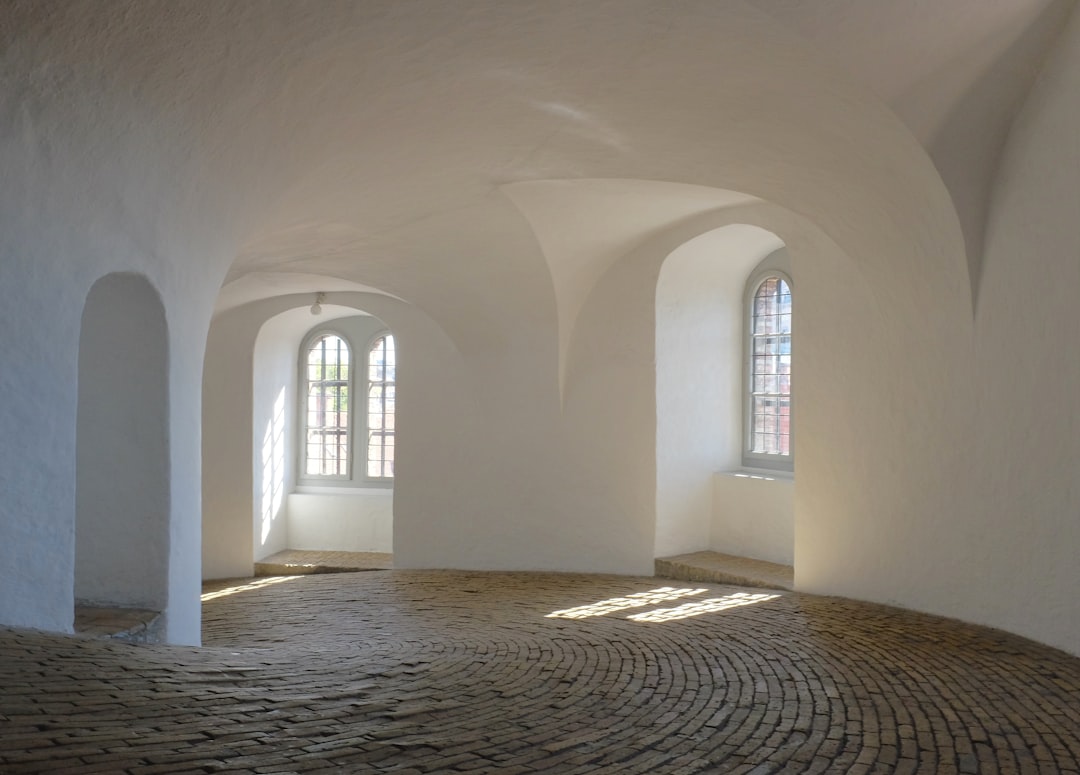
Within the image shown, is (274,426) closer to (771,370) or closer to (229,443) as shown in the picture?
(229,443)

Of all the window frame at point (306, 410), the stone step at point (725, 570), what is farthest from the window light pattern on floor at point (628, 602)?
the window frame at point (306, 410)

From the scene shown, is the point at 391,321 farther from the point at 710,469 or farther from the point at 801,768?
the point at 801,768

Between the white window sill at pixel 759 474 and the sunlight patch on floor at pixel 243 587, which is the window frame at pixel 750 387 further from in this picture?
the sunlight patch on floor at pixel 243 587

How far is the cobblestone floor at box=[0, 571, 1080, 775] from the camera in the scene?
3.77 metres

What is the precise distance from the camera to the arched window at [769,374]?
37.5 ft

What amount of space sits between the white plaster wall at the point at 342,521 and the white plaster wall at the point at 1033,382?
10.3m

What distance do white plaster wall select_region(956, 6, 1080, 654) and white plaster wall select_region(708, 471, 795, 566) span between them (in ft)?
11.4

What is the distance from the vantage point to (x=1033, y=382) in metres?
6.60

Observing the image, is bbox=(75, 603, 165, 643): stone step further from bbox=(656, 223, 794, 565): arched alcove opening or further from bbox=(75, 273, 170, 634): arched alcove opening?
bbox=(656, 223, 794, 565): arched alcove opening

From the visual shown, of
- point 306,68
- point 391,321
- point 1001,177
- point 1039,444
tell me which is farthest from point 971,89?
point 391,321

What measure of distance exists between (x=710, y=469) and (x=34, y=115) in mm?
8766

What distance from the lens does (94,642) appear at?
4844 millimetres

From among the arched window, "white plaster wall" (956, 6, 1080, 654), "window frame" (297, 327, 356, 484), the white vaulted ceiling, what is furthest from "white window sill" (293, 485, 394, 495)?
"white plaster wall" (956, 6, 1080, 654)

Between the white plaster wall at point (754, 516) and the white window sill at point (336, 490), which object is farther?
the white window sill at point (336, 490)
